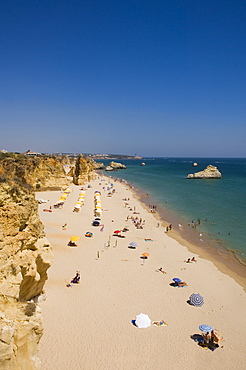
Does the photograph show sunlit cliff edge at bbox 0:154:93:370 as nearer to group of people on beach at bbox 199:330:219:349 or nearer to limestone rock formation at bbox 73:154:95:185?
group of people on beach at bbox 199:330:219:349

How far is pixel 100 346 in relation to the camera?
28.7 feet

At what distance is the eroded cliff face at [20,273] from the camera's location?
4218mm

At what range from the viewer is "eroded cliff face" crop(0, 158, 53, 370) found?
4218 mm

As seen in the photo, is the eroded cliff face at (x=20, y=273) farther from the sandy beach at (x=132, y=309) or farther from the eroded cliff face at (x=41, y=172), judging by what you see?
the eroded cliff face at (x=41, y=172)

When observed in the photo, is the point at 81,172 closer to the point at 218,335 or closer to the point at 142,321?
the point at 142,321

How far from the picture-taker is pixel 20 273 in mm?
5059

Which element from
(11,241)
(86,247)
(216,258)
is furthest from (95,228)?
(11,241)

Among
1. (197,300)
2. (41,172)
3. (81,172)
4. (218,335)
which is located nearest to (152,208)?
(41,172)

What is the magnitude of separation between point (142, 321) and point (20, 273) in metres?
6.88

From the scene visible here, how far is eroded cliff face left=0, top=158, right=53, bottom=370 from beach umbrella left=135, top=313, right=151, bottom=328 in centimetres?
530

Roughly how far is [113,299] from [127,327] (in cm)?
192

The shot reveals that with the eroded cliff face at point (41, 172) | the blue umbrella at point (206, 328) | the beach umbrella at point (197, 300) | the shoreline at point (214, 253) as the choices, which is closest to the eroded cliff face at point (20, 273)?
the blue umbrella at point (206, 328)

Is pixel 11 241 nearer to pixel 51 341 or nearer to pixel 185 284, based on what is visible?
pixel 51 341

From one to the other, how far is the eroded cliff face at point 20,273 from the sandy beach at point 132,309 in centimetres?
379
